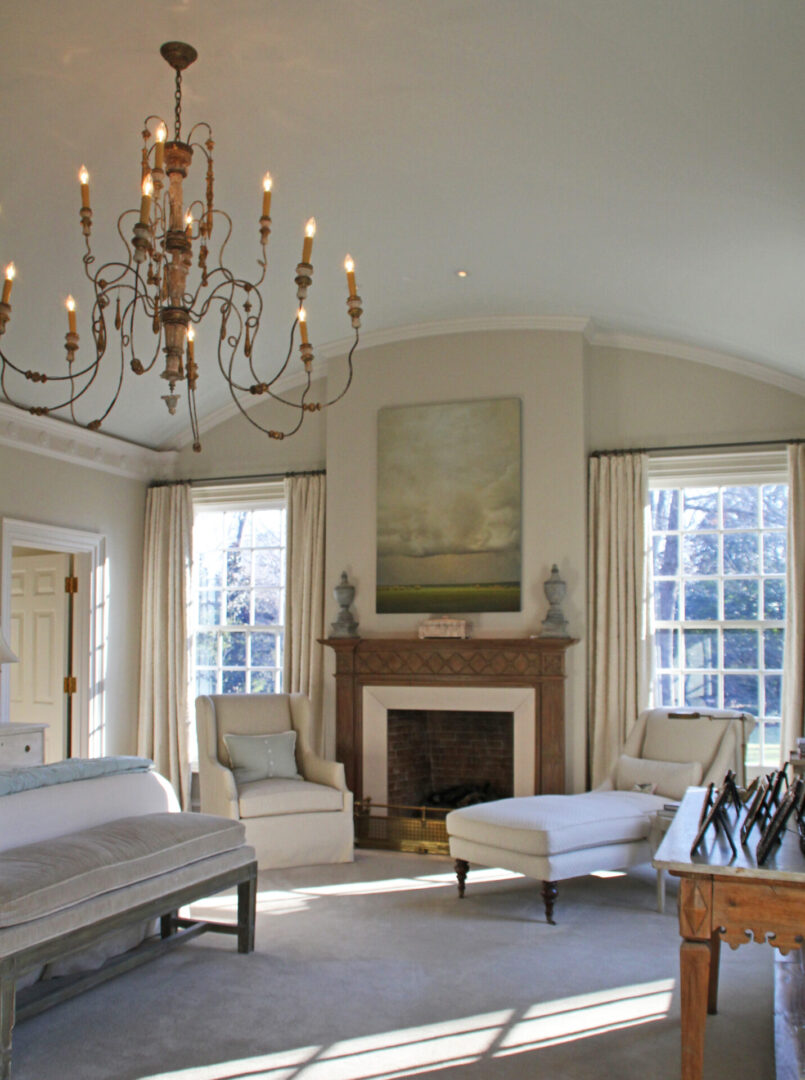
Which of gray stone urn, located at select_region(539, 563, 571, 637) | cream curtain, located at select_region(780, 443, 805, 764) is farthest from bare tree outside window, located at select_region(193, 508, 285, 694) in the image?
cream curtain, located at select_region(780, 443, 805, 764)

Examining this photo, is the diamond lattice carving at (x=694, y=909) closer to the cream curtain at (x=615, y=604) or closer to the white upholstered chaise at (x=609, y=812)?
the white upholstered chaise at (x=609, y=812)

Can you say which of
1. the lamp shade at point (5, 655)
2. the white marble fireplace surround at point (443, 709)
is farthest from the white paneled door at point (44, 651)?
the white marble fireplace surround at point (443, 709)

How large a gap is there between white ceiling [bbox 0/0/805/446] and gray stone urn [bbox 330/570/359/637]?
198cm

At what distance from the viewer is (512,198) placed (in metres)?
4.93

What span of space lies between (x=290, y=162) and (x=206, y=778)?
11.7 feet

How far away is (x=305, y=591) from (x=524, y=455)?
6.17 feet

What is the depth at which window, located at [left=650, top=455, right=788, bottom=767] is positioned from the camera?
6.51 m

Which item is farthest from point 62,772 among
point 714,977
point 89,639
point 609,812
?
point 89,639

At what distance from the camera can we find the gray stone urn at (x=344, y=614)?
22.7 feet

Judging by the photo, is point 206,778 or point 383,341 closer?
point 206,778

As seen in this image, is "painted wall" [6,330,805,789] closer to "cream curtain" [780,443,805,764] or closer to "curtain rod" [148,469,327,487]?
"curtain rod" [148,469,327,487]

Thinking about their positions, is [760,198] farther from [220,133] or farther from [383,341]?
[383,341]

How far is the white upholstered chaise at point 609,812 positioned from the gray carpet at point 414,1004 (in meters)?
0.26

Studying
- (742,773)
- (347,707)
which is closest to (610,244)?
(742,773)
